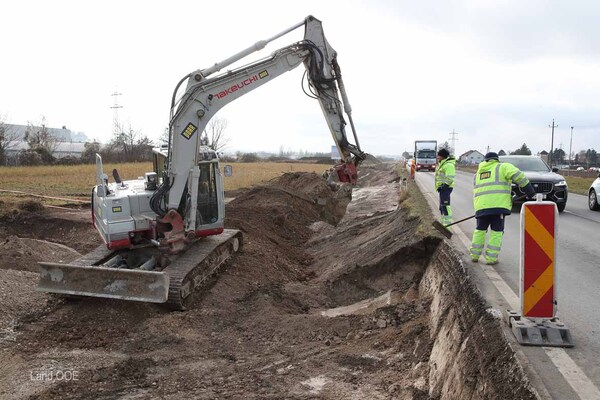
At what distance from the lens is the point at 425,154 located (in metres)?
48.0

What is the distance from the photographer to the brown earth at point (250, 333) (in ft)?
17.0

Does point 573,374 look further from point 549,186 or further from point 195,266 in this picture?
point 549,186

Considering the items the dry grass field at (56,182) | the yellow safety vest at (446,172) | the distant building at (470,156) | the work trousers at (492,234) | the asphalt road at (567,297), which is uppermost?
the yellow safety vest at (446,172)

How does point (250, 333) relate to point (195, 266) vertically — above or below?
below

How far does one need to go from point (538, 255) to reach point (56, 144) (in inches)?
3108

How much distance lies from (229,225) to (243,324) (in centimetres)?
608

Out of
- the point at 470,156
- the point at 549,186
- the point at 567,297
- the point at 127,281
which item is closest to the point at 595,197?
the point at 549,186

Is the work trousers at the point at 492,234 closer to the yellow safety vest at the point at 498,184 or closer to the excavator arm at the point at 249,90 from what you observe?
the yellow safety vest at the point at 498,184

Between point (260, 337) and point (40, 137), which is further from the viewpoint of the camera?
point (40, 137)

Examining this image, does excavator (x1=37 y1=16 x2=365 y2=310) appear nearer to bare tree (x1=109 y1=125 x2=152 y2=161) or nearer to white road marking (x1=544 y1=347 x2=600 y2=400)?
white road marking (x1=544 y1=347 x2=600 y2=400)

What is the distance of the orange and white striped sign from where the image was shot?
4242 mm

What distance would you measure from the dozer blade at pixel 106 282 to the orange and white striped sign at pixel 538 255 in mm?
5192

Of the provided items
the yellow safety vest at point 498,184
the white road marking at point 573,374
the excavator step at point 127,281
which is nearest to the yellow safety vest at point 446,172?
the yellow safety vest at point 498,184

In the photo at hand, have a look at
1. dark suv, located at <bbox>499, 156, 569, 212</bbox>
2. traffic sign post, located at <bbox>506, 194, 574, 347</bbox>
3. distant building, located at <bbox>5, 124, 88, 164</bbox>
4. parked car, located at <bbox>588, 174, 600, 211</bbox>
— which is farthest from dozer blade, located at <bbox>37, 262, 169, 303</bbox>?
distant building, located at <bbox>5, 124, 88, 164</bbox>
